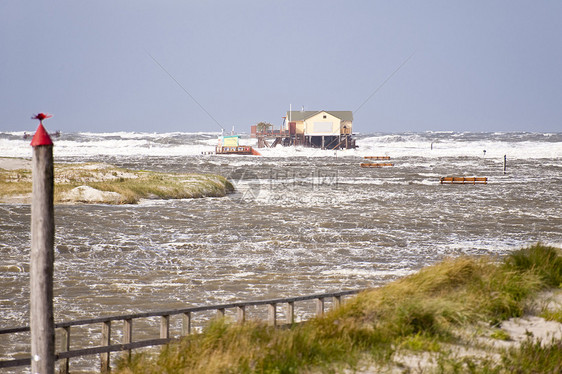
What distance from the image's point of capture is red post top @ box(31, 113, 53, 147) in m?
4.78

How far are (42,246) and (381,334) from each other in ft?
13.2

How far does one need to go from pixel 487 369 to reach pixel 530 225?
57.5ft

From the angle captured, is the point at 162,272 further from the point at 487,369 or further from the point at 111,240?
the point at 487,369

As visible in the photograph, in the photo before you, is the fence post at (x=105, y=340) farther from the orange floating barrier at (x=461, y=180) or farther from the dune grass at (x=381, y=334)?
Answer: the orange floating barrier at (x=461, y=180)

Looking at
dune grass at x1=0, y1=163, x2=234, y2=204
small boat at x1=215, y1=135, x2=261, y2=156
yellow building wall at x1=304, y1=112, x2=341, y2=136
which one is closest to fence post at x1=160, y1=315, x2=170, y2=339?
dune grass at x1=0, y1=163, x2=234, y2=204

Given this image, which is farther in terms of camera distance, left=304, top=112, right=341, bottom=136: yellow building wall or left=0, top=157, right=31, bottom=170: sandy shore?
left=304, top=112, right=341, bottom=136: yellow building wall

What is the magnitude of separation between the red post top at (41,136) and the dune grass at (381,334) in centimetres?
243

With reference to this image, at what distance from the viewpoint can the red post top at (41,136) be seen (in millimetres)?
4781

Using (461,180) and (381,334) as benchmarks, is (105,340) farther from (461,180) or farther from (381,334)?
(461,180)

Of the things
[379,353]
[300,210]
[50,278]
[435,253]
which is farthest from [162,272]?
[300,210]

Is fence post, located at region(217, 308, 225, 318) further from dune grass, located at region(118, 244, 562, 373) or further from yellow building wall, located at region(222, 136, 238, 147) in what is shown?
yellow building wall, located at region(222, 136, 238, 147)

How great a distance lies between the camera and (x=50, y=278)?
4.97 metres

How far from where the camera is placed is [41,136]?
4797 millimetres

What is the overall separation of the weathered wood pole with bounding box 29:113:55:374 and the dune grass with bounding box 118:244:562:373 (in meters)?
1.18
